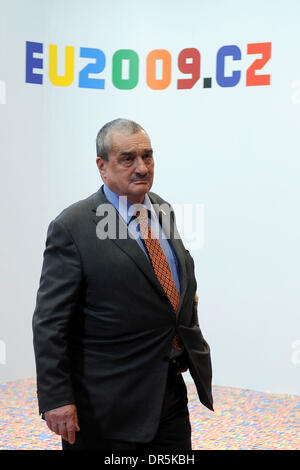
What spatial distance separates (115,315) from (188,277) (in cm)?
30

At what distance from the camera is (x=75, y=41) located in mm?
5090

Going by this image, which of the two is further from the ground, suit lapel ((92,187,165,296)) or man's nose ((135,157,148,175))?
man's nose ((135,157,148,175))

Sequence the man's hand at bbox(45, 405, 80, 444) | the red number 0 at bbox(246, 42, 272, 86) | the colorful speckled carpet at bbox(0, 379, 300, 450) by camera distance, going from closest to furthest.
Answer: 1. the man's hand at bbox(45, 405, 80, 444)
2. the colorful speckled carpet at bbox(0, 379, 300, 450)
3. the red number 0 at bbox(246, 42, 272, 86)

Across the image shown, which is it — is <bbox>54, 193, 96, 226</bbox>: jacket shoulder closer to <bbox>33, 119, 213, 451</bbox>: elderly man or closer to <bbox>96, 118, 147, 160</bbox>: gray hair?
<bbox>33, 119, 213, 451</bbox>: elderly man

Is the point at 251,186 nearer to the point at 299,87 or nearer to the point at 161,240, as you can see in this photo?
the point at 299,87

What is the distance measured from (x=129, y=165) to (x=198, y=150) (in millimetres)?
2808

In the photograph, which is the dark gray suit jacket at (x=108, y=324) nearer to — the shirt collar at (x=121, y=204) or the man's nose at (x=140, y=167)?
the shirt collar at (x=121, y=204)

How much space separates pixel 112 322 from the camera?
214 cm

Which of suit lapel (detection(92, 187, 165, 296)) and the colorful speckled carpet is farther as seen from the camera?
the colorful speckled carpet

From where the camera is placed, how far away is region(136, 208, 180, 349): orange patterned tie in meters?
2.23

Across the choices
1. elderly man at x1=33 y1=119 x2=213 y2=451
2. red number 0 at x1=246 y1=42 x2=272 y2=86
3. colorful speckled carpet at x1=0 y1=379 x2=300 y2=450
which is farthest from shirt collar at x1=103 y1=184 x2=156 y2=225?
red number 0 at x1=246 y1=42 x2=272 y2=86

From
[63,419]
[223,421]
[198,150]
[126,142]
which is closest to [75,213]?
[126,142]

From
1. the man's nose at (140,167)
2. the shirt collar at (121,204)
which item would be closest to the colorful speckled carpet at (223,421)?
the shirt collar at (121,204)

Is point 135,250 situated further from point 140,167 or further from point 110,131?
point 110,131
